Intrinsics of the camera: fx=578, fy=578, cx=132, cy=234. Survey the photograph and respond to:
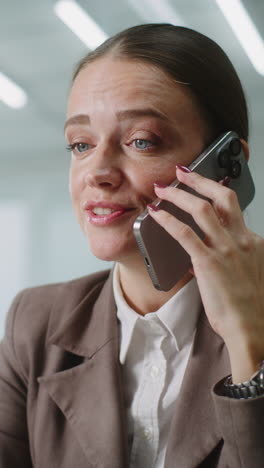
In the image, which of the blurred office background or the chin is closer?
the chin

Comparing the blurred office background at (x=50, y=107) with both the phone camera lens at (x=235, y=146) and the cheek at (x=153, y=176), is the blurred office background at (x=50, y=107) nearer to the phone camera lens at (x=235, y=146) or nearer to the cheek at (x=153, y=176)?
the phone camera lens at (x=235, y=146)

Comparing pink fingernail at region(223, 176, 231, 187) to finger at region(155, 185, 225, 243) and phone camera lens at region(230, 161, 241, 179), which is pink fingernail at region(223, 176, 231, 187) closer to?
phone camera lens at region(230, 161, 241, 179)

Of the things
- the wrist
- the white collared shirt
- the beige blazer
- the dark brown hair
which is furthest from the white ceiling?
the wrist

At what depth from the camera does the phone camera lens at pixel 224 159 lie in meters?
0.98

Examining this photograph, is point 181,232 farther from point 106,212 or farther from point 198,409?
point 198,409

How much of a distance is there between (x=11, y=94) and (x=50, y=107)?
14.1 inches

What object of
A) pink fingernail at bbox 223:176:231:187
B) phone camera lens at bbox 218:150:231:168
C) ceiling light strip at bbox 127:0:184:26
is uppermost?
ceiling light strip at bbox 127:0:184:26

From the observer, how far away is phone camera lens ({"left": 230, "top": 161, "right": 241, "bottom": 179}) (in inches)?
39.6

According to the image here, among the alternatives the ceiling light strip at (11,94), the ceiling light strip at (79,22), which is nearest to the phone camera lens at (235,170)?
the ceiling light strip at (79,22)

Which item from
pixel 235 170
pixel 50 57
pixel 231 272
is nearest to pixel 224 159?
pixel 235 170

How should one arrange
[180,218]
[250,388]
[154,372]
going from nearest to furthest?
[250,388] < [180,218] < [154,372]

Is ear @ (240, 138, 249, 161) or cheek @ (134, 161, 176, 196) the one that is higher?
ear @ (240, 138, 249, 161)

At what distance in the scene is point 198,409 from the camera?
93cm

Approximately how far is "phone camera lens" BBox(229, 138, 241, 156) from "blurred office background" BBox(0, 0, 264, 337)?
4.60 ft
